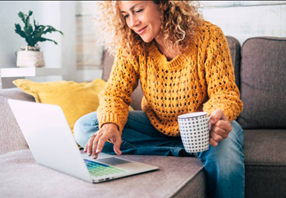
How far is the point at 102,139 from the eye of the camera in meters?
1.01

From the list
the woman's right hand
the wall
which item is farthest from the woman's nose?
the wall

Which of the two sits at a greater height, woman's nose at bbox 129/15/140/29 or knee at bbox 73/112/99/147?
woman's nose at bbox 129/15/140/29

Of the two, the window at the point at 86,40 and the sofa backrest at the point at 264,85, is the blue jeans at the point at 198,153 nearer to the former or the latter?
the sofa backrest at the point at 264,85

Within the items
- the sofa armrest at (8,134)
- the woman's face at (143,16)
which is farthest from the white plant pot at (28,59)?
the woman's face at (143,16)

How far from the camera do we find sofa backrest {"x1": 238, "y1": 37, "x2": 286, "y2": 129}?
156 cm

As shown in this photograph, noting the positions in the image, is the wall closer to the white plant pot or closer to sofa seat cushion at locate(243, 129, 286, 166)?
sofa seat cushion at locate(243, 129, 286, 166)

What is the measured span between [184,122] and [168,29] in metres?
0.43

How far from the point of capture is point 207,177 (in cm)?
101

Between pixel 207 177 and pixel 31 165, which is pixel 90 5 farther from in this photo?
pixel 207 177

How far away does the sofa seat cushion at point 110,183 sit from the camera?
77cm

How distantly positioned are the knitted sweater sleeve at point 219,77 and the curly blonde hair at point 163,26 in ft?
0.27

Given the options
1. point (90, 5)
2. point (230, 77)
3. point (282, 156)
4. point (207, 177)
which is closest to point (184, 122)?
point (207, 177)

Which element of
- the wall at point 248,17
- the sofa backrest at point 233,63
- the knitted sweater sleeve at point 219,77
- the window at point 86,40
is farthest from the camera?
the window at point 86,40

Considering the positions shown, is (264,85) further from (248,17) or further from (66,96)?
(66,96)
